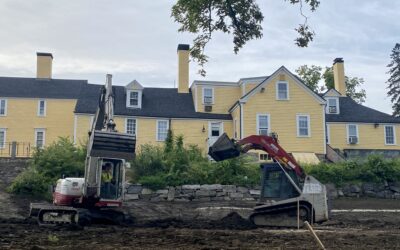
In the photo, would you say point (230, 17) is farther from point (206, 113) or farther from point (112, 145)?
point (206, 113)

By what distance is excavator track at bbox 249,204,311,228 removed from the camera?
659 inches

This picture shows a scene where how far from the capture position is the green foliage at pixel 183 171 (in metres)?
26.2

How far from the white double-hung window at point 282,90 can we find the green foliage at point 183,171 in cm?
1080

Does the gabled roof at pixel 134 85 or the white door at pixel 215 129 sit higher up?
the gabled roof at pixel 134 85

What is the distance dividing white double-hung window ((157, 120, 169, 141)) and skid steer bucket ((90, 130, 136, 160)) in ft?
76.1

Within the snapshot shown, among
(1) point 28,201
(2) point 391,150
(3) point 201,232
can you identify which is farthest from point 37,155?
(2) point 391,150

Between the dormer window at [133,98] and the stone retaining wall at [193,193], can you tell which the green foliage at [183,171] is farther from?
the dormer window at [133,98]

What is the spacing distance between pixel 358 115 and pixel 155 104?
1588cm

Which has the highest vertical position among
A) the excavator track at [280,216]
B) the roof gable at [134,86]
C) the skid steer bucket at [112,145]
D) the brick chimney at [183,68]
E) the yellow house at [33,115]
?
the brick chimney at [183,68]

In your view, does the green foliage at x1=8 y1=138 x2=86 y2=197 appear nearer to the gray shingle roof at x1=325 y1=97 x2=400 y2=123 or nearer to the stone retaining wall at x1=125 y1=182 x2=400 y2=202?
the stone retaining wall at x1=125 y1=182 x2=400 y2=202

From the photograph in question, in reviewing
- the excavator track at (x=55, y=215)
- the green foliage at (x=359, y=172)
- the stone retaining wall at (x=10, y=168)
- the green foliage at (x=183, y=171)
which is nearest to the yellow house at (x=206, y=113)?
the stone retaining wall at (x=10, y=168)

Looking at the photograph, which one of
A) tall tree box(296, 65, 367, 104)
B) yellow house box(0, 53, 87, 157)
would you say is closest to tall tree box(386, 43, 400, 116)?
tall tree box(296, 65, 367, 104)

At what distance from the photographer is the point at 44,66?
148 ft

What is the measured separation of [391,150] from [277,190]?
25.8 meters
